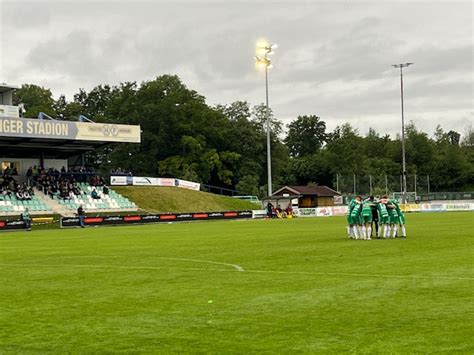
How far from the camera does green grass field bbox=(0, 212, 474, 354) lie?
878 centimetres

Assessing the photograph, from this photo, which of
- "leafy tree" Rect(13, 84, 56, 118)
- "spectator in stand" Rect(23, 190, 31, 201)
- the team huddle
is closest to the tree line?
"leafy tree" Rect(13, 84, 56, 118)

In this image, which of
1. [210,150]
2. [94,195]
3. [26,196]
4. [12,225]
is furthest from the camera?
[210,150]

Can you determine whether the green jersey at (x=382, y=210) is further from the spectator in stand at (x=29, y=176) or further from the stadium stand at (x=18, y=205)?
the spectator in stand at (x=29, y=176)

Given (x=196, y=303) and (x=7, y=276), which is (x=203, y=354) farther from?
(x=7, y=276)

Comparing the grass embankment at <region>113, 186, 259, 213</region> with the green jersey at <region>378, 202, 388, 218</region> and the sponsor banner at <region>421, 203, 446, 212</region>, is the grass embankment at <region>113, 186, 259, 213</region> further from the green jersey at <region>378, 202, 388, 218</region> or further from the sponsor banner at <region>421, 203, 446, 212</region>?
the green jersey at <region>378, 202, 388, 218</region>

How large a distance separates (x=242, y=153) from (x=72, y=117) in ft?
96.5

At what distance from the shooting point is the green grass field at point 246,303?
28.8 feet

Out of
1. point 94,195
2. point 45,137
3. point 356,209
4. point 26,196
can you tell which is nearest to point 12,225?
point 26,196

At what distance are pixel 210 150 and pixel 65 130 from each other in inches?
1593

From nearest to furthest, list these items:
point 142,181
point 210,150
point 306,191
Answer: point 142,181
point 306,191
point 210,150

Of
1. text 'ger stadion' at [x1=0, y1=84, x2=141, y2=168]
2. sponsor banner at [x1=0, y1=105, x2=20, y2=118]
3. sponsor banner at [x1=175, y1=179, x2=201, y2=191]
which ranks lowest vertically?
sponsor banner at [x1=175, y1=179, x2=201, y2=191]

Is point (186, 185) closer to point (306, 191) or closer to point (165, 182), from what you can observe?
point (165, 182)

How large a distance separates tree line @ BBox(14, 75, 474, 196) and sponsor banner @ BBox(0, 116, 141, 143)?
28001mm

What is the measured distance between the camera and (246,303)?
11.8 m
